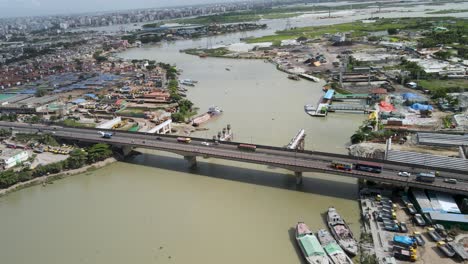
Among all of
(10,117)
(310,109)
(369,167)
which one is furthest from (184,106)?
(369,167)

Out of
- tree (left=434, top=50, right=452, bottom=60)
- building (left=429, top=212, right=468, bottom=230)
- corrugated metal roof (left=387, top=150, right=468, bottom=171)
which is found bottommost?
building (left=429, top=212, right=468, bottom=230)

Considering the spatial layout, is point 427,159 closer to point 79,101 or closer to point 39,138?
point 39,138

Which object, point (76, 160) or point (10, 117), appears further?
point (10, 117)

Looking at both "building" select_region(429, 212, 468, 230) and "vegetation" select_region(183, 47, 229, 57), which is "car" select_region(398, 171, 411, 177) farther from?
"vegetation" select_region(183, 47, 229, 57)

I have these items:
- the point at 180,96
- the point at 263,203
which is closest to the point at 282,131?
the point at 263,203

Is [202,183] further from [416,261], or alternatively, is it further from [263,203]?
[416,261]

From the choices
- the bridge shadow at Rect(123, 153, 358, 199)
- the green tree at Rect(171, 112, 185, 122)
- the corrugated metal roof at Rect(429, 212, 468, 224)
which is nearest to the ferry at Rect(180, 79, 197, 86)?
the green tree at Rect(171, 112, 185, 122)
